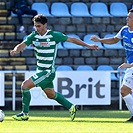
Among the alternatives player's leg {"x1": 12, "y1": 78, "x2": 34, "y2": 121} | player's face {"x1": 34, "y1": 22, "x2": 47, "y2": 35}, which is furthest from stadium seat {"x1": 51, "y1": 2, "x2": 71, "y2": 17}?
player's leg {"x1": 12, "y1": 78, "x2": 34, "y2": 121}

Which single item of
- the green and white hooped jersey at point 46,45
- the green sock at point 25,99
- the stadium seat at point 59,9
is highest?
the stadium seat at point 59,9

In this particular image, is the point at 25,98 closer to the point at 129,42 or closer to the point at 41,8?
the point at 129,42

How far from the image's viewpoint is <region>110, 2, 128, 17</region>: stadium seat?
22.8 meters

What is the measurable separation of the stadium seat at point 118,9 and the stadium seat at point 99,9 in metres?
0.25

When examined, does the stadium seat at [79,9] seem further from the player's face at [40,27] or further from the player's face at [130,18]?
the player's face at [130,18]

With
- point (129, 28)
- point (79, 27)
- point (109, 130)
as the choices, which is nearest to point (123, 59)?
point (79, 27)

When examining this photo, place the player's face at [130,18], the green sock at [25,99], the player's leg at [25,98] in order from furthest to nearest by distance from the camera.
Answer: the green sock at [25,99]
the player's leg at [25,98]
the player's face at [130,18]

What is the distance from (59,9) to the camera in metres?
22.4

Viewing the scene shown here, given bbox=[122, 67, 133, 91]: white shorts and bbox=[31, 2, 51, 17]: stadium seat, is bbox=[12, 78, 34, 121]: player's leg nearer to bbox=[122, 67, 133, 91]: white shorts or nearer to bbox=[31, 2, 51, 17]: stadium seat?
bbox=[122, 67, 133, 91]: white shorts

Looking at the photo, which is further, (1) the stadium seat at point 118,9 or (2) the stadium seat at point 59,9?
(1) the stadium seat at point 118,9

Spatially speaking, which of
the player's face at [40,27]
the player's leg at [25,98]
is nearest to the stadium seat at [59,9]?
the player's face at [40,27]

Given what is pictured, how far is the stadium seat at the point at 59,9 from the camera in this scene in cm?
2228

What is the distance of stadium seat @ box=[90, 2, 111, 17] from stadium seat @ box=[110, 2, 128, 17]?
25cm

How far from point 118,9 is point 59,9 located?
6.28ft
